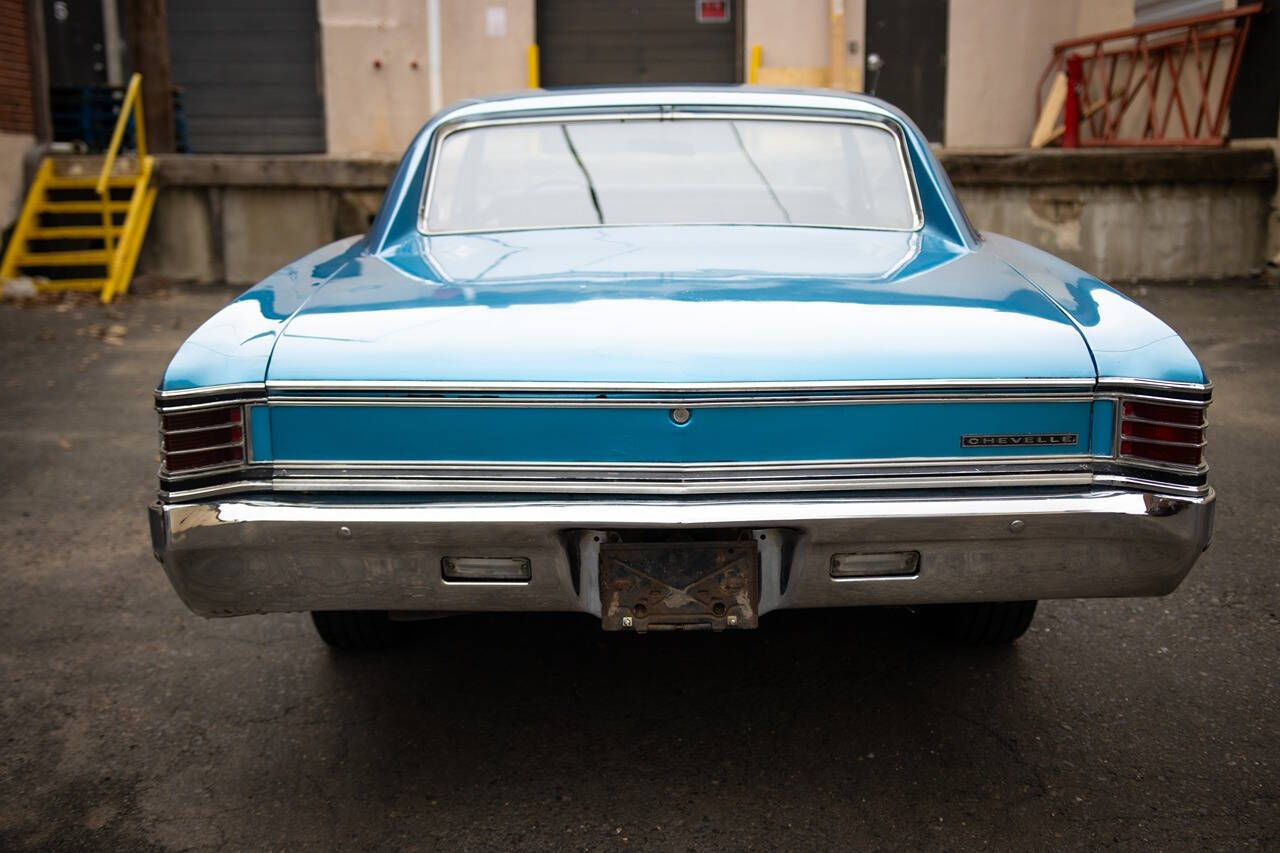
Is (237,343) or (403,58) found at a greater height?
(403,58)

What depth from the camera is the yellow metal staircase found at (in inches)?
414

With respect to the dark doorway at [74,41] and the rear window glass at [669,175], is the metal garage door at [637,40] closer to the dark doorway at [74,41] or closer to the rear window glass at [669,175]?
the dark doorway at [74,41]

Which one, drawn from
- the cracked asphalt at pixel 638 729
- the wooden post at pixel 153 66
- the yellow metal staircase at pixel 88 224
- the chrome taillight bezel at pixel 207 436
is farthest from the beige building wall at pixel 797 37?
the chrome taillight bezel at pixel 207 436

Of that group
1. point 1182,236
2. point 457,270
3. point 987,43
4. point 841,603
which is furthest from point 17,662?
point 987,43

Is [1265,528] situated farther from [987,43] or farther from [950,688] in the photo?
[987,43]

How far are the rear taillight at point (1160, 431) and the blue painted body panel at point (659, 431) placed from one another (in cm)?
9

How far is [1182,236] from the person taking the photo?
1044 cm

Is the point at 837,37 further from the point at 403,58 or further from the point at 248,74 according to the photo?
the point at 248,74

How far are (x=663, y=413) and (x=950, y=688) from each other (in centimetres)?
129

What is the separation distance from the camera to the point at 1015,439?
2385mm

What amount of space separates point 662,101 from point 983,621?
5.79 feet

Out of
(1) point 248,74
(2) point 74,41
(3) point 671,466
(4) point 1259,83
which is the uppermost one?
(2) point 74,41

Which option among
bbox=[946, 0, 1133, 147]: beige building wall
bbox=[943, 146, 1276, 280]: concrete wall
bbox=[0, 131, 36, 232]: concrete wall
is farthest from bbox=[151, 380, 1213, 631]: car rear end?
bbox=[946, 0, 1133, 147]: beige building wall

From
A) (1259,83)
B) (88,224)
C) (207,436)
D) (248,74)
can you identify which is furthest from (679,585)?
(248,74)
